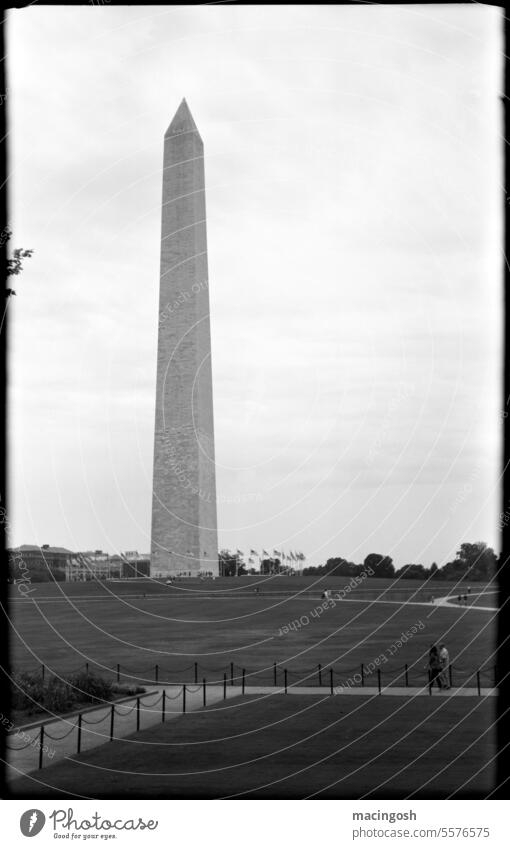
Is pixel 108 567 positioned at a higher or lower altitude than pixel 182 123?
lower

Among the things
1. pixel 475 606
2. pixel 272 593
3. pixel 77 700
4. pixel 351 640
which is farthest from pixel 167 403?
pixel 77 700

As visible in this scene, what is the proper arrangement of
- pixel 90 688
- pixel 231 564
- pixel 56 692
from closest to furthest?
pixel 56 692
pixel 90 688
pixel 231 564

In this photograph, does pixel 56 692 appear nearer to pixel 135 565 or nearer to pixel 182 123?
pixel 182 123

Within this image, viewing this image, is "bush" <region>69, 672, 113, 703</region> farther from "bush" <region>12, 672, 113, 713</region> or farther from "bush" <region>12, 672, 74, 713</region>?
"bush" <region>12, 672, 74, 713</region>

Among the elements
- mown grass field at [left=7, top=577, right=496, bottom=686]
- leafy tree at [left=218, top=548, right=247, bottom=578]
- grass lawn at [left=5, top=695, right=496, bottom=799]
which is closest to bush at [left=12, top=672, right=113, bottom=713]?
grass lawn at [left=5, top=695, right=496, bottom=799]

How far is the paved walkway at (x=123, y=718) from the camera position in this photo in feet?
45.7

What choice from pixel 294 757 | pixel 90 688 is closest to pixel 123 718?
pixel 90 688

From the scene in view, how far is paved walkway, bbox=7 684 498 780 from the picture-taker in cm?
1393

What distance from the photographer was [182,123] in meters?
55.7

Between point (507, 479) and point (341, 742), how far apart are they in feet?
20.5

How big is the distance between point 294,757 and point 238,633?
21332mm

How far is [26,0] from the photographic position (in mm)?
8469

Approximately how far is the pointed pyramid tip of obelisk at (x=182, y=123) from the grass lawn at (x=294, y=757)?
4246 centimetres

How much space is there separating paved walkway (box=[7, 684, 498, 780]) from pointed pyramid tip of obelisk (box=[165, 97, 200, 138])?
39163 mm
